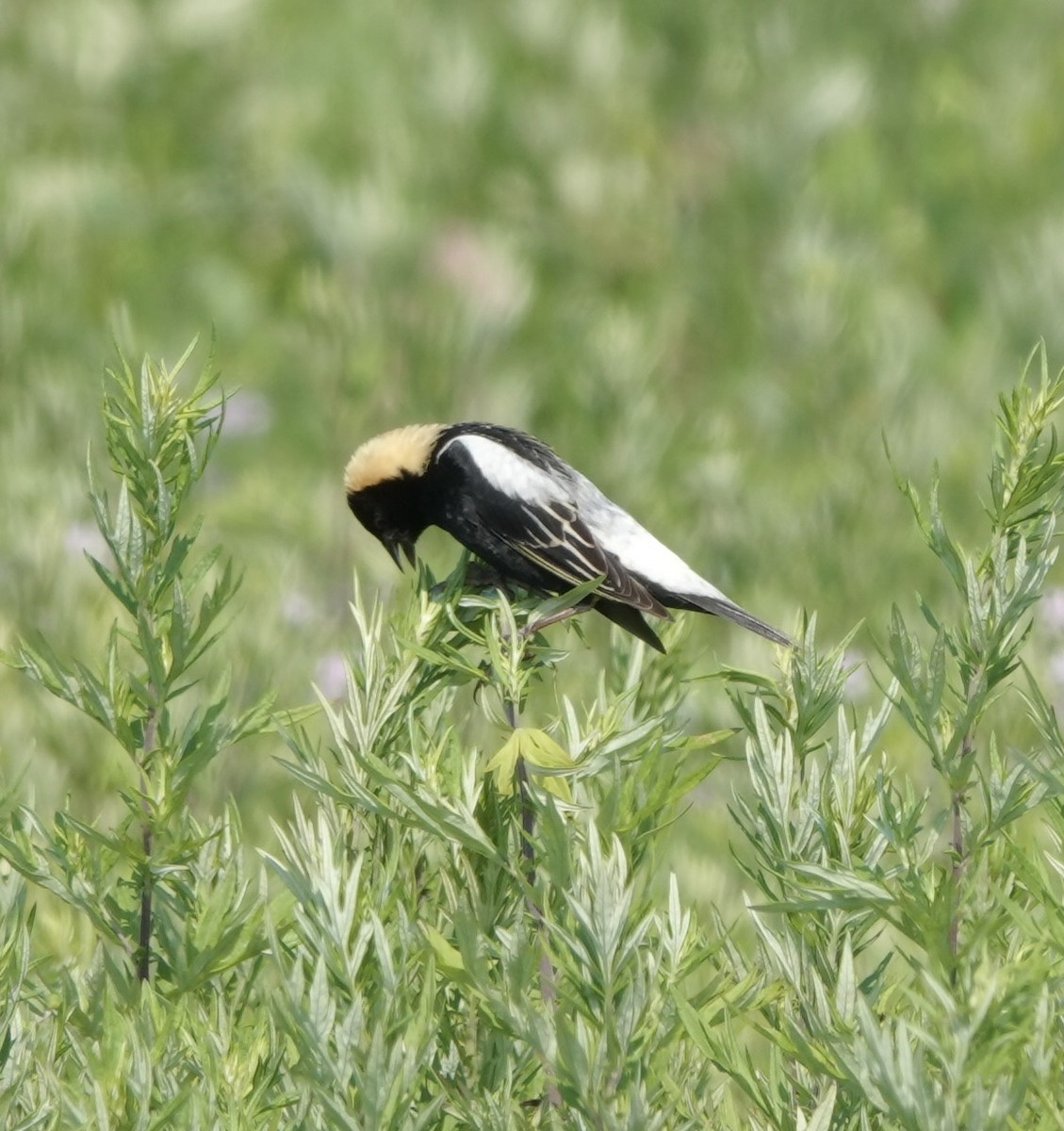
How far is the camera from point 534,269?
8.51m

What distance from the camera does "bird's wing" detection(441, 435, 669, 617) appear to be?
320 centimetres

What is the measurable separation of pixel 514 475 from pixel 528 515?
0.11 metres

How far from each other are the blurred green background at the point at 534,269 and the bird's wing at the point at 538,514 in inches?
30.9

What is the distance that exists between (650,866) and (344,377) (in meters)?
3.58

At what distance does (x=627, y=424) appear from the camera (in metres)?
5.29

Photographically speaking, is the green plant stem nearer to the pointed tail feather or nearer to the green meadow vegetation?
the green meadow vegetation

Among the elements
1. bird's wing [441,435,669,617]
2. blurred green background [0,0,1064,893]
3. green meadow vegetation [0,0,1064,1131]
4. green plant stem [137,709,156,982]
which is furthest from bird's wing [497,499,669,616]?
green plant stem [137,709,156,982]

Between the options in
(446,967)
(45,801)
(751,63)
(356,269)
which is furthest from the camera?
(751,63)

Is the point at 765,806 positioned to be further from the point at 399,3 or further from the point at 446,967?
the point at 399,3

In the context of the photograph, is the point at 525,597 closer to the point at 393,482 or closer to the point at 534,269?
the point at 393,482

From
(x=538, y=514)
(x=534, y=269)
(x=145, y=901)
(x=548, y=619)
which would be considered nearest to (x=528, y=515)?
(x=538, y=514)

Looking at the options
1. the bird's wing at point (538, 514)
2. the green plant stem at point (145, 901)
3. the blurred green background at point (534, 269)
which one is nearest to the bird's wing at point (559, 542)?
the bird's wing at point (538, 514)

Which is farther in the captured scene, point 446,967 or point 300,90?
point 300,90

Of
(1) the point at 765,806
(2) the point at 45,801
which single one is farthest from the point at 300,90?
(1) the point at 765,806
